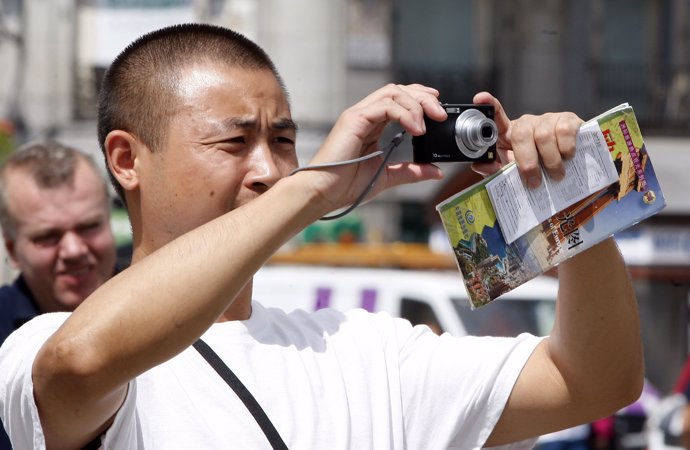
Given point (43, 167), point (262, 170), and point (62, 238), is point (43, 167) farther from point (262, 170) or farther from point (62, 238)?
point (262, 170)

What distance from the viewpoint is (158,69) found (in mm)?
2254

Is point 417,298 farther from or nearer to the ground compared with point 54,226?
nearer to the ground

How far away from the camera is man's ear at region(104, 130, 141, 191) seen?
227 centimetres

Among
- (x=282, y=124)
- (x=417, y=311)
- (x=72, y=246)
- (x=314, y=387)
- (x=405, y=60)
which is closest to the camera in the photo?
(x=314, y=387)

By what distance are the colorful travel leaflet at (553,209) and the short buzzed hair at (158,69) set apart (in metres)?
0.55

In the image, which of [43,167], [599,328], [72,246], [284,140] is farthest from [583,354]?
[43,167]

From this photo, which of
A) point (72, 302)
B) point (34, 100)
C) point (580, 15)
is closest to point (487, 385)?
point (72, 302)

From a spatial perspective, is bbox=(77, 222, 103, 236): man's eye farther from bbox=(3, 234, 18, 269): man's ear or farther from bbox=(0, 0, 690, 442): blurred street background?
bbox=(0, 0, 690, 442): blurred street background

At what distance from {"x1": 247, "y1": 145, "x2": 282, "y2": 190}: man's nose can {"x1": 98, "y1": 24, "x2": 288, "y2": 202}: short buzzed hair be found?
0.58 ft

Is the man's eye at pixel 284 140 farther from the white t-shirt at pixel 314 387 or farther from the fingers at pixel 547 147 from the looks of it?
the fingers at pixel 547 147

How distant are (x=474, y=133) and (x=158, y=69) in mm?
651

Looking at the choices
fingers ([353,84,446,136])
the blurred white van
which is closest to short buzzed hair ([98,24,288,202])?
fingers ([353,84,446,136])

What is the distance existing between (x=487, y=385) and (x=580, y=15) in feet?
50.7

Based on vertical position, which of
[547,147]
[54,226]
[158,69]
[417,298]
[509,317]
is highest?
[158,69]
